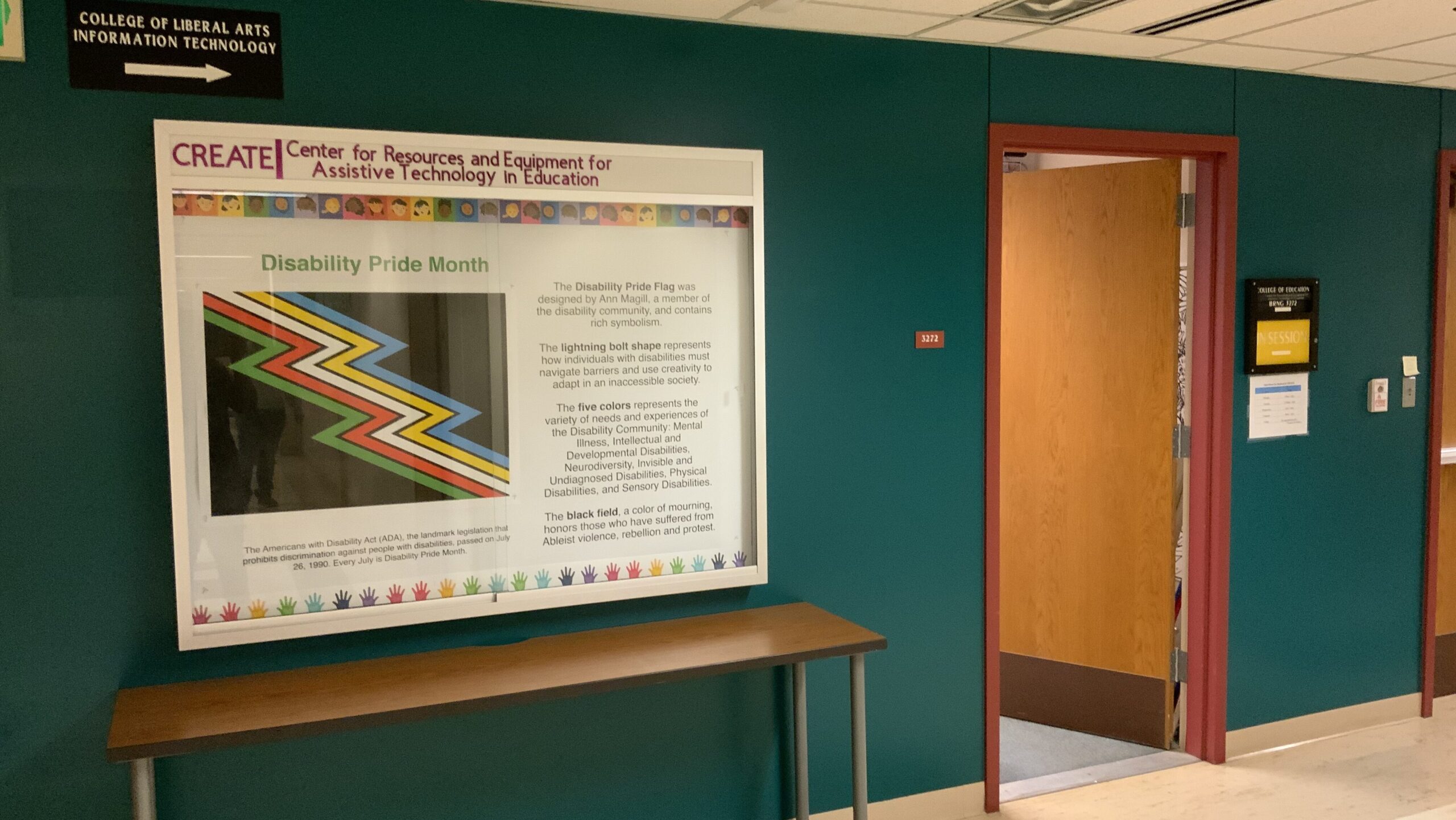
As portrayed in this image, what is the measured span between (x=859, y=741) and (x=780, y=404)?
0.99 metres

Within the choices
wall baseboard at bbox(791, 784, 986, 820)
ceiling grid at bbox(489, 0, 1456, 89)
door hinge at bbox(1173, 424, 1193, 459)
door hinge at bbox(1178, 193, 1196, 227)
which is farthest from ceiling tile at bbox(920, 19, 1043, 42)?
wall baseboard at bbox(791, 784, 986, 820)

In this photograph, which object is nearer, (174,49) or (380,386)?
(174,49)

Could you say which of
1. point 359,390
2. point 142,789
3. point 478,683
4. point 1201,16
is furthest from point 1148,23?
point 142,789

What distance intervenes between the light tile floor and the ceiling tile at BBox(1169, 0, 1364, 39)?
254cm

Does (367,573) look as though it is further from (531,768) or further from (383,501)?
(531,768)

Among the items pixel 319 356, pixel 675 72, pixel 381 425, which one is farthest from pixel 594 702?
pixel 675 72

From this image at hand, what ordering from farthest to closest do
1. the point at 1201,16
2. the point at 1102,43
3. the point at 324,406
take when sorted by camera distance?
1. the point at 1102,43
2. the point at 1201,16
3. the point at 324,406

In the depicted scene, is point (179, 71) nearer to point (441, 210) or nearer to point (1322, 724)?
point (441, 210)

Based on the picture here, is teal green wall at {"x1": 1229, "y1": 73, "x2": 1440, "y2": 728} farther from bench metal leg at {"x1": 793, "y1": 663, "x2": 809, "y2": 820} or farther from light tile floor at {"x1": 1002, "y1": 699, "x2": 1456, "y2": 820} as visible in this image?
bench metal leg at {"x1": 793, "y1": 663, "x2": 809, "y2": 820}

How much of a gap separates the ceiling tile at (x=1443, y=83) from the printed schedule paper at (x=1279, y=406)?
4.03ft

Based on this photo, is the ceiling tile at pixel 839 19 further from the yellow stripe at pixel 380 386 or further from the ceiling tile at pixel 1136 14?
the yellow stripe at pixel 380 386

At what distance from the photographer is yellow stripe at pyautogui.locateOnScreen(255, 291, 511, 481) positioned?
8.80 ft

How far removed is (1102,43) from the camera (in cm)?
349

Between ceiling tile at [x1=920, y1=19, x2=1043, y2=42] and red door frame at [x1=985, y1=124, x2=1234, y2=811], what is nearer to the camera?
ceiling tile at [x1=920, y1=19, x2=1043, y2=42]
